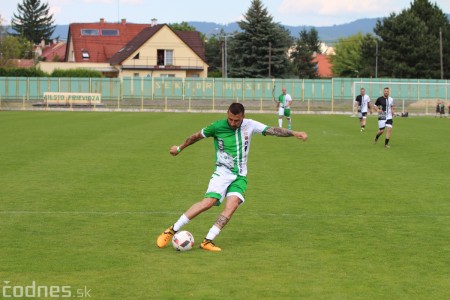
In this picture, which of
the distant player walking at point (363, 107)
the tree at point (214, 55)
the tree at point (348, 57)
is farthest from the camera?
the tree at point (348, 57)

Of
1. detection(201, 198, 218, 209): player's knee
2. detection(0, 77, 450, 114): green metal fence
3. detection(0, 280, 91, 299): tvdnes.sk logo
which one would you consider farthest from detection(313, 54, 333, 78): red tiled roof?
detection(0, 280, 91, 299): tvdnes.sk logo

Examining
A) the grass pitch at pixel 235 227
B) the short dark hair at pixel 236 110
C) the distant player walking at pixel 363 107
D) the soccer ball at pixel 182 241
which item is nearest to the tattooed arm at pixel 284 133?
the short dark hair at pixel 236 110

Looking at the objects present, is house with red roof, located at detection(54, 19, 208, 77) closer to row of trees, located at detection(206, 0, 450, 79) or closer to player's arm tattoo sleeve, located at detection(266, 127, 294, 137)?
row of trees, located at detection(206, 0, 450, 79)

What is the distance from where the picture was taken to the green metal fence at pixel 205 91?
70.4m

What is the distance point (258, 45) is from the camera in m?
88.2

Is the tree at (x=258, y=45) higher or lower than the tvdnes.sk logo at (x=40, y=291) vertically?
higher

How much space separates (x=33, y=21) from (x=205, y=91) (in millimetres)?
96980

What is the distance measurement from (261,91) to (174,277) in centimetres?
6500

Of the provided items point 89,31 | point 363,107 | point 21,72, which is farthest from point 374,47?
point 363,107

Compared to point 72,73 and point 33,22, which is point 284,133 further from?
point 33,22

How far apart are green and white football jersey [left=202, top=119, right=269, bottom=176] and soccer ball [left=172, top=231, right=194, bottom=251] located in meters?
1.00

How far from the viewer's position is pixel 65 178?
1712 cm

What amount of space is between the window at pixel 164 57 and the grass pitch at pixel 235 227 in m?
72.7

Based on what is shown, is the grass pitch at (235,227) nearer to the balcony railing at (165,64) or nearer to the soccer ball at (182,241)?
the soccer ball at (182,241)
